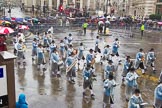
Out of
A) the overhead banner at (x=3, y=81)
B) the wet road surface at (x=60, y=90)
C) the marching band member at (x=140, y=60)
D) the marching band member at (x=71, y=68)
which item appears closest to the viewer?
the overhead banner at (x=3, y=81)

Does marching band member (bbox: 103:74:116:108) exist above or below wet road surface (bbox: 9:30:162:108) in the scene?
above

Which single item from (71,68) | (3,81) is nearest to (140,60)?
(71,68)

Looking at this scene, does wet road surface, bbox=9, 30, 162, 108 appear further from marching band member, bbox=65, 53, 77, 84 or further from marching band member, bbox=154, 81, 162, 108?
marching band member, bbox=154, 81, 162, 108

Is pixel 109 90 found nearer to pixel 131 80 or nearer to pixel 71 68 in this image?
pixel 131 80

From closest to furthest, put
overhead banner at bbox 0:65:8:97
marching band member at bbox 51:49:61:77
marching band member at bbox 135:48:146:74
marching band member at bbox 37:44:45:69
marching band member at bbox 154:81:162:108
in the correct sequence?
overhead banner at bbox 0:65:8:97, marching band member at bbox 154:81:162:108, marching band member at bbox 51:49:61:77, marching band member at bbox 135:48:146:74, marching band member at bbox 37:44:45:69

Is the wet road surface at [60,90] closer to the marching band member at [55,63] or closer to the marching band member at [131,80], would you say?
the marching band member at [55,63]

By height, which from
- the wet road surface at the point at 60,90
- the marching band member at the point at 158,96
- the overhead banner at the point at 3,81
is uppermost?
the overhead banner at the point at 3,81

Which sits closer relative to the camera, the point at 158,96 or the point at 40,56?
the point at 158,96

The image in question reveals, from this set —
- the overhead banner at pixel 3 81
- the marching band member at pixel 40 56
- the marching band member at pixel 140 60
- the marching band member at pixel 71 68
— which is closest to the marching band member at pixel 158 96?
the marching band member at pixel 71 68

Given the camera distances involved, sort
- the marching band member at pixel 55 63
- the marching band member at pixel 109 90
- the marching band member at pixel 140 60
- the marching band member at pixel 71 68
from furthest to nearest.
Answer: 1. the marching band member at pixel 140 60
2. the marching band member at pixel 55 63
3. the marching band member at pixel 71 68
4. the marching band member at pixel 109 90

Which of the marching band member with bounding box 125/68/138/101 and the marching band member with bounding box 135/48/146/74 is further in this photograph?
the marching band member with bounding box 135/48/146/74

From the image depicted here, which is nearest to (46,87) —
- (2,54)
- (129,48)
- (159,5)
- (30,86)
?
(30,86)

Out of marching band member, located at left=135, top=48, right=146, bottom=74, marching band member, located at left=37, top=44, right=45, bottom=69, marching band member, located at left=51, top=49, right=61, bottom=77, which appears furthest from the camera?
marching band member, located at left=37, top=44, right=45, bottom=69

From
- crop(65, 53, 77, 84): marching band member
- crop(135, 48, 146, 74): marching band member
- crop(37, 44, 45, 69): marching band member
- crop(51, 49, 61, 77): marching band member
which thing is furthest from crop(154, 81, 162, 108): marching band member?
crop(37, 44, 45, 69): marching band member
